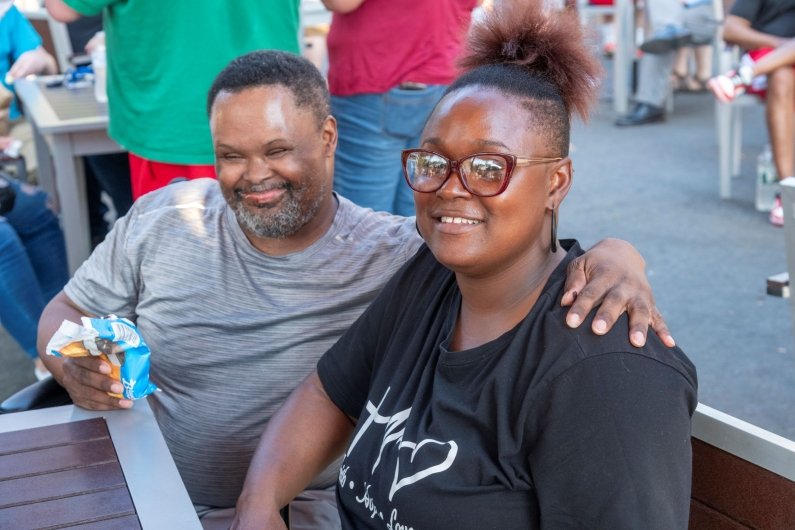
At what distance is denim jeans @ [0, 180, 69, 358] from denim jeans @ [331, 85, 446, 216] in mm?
1235

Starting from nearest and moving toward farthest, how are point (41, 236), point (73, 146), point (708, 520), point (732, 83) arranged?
point (708, 520)
point (41, 236)
point (73, 146)
point (732, 83)

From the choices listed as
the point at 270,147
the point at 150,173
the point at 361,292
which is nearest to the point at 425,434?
the point at 361,292

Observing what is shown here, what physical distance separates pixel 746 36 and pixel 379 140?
2.99m

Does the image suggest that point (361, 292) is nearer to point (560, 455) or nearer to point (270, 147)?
point (270, 147)

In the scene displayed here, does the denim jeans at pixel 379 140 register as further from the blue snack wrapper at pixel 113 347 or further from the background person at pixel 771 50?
the background person at pixel 771 50

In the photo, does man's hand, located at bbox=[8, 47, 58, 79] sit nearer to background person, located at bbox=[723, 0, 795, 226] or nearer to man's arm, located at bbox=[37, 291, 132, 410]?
man's arm, located at bbox=[37, 291, 132, 410]

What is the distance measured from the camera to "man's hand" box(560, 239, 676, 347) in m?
1.44

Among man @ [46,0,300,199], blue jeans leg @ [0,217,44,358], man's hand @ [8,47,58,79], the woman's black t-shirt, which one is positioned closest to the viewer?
the woman's black t-shirt

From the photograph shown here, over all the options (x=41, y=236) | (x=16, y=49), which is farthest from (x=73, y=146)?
(x=16, y=49)

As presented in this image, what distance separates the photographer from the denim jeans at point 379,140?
3.60 m

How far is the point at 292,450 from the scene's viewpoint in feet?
6.46

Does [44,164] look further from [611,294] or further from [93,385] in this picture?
[611,294]

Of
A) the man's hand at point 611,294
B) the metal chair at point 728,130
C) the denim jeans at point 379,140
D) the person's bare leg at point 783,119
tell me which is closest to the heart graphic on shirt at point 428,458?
the man's hand at point 611,294

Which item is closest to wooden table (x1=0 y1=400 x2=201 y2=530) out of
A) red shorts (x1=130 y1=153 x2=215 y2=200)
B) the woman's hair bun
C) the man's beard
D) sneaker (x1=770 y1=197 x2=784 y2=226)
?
the man's beard
